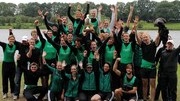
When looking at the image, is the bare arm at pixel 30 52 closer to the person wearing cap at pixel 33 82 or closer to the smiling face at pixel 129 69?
the person wearing cap at pixel 33 82

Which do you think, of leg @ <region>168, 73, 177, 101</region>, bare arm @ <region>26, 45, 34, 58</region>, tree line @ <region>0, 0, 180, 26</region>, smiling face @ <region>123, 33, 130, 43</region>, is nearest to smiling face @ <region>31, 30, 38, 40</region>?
bare arm @ <region>26, 45, 34, 58</region>

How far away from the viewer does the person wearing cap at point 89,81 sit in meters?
9.77

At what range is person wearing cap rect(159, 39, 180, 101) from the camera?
9695 millimetres

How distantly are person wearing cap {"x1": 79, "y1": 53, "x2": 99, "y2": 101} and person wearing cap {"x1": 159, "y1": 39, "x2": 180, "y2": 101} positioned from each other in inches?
70.6

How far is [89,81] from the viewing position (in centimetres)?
977

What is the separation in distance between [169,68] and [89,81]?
214cm

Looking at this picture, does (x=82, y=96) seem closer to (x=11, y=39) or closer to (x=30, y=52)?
(x=30, y=52)

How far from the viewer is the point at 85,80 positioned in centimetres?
978

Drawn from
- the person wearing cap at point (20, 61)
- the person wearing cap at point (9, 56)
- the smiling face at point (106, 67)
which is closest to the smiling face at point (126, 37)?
the smiling face at point (106, 67)

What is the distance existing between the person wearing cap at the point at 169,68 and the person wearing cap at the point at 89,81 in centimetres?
179

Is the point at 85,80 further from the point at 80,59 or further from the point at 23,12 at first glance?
the point at 23,12

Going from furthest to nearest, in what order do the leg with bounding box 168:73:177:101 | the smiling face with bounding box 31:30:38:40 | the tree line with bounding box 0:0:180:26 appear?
the tree line with bounding box 0:0:180:26
the smiling face with bounding box 31:30:38:40
the leg with bounding box 168:73:177:101

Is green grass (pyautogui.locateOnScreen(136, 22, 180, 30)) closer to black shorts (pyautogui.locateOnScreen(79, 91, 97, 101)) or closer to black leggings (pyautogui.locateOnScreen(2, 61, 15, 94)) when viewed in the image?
black leggings (pyautogui.locateOnScreen(2, 61, 15, 94))

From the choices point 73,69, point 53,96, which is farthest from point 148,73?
point 53,96
